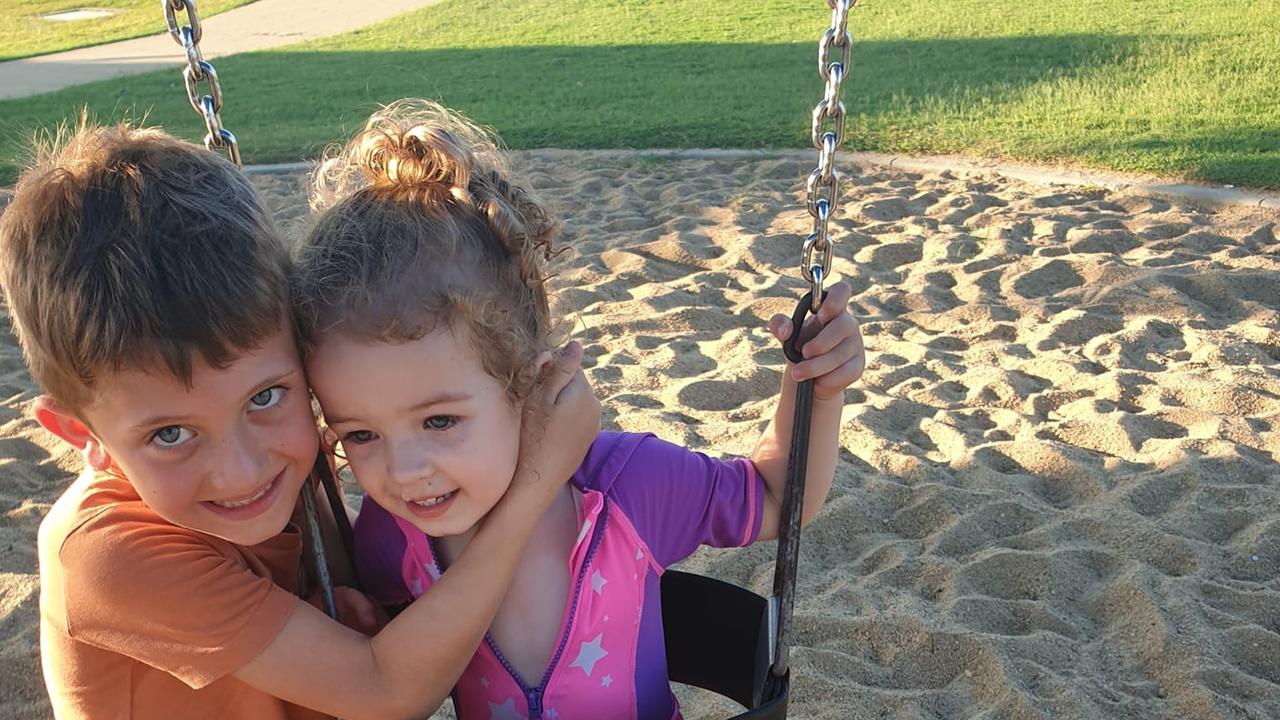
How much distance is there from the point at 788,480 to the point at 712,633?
0.36 m

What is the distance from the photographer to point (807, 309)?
162cm

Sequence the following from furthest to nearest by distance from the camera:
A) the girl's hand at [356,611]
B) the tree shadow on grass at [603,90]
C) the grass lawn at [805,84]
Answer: the tree shadow on grass at [603,90] → the grass lawn at [805,84] → the girl's hand at [356,611]

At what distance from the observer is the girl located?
1.53 meters

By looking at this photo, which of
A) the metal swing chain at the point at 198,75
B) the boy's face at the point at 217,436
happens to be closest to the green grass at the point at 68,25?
the metal swing chain at the point at 198,75

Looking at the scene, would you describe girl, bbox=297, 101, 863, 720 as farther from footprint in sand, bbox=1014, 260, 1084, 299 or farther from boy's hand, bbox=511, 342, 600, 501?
footprint in sand, bbox=1014, 260, 1084, 299

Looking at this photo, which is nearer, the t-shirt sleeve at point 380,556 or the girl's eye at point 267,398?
the girl's eye at point 267,398

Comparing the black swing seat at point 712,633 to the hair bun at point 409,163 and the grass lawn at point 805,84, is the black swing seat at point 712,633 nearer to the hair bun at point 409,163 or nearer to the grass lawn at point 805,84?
the hair bun at point 409,163

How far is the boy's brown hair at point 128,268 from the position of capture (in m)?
1.41

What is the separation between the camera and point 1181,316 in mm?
4148

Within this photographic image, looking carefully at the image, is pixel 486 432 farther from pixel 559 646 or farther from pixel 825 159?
pixel 825 159

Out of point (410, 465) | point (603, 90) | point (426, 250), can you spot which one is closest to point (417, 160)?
point (426, 250)

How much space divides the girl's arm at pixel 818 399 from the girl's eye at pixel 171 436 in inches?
29.2

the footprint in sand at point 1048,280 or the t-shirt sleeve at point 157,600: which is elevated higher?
the t-shirt sleeve at point 157,600

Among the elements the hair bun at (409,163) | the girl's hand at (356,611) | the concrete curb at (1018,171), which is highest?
the hair bun at (409,163)
